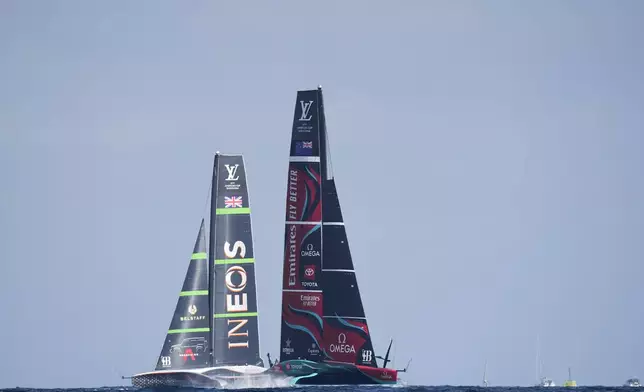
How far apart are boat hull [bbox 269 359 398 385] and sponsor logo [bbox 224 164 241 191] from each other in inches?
436

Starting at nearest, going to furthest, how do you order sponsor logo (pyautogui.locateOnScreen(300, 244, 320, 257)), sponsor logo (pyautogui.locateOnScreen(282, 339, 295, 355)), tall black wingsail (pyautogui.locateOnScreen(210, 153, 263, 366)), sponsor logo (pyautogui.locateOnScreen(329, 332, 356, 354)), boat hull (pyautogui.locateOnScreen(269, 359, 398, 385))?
boat hull (pyautogui.locateOnScreen(269, 359, 398, 385))
sponsor logo (pyautogui.locateOnScreen(329, 332, 356, 354))
sponsor logo (pyautogui.locateOnScreen(300, 244, 320, 257))
sponsor logo (pyautogui.locateOnScreen(282, 339, 295, 355))
tall black wingsail (pyautogui.locateOnScreen(210, 153, 263, 366))

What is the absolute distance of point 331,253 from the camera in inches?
3135

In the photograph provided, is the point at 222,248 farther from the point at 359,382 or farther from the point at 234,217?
the point at 359,382

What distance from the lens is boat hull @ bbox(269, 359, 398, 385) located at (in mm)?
78125

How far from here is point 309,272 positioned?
264 ft

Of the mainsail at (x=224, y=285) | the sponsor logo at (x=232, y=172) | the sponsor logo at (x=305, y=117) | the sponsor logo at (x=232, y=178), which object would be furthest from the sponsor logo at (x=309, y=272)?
the sponsor logo at (x=305, y=117)

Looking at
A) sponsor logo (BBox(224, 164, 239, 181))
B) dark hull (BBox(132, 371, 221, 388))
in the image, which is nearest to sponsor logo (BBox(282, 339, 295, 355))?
dark hull (BBox(132, 371, 221, 388))

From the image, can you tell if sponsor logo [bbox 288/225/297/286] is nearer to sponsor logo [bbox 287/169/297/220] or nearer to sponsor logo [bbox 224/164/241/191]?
sponsor logo [bbox 287/169/297/220]

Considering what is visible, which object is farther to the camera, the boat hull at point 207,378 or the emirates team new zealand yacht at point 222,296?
the emirates team new zealand yacht at point 222,296

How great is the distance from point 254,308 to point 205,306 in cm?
302

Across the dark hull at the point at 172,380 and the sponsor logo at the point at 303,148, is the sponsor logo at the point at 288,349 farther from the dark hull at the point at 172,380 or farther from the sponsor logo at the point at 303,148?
the sponsor logo at the point at 303,148

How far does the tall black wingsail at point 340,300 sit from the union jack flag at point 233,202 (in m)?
5.66

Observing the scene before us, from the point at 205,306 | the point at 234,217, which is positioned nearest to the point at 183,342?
the point at 205,306

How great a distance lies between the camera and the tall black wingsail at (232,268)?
81625mm
